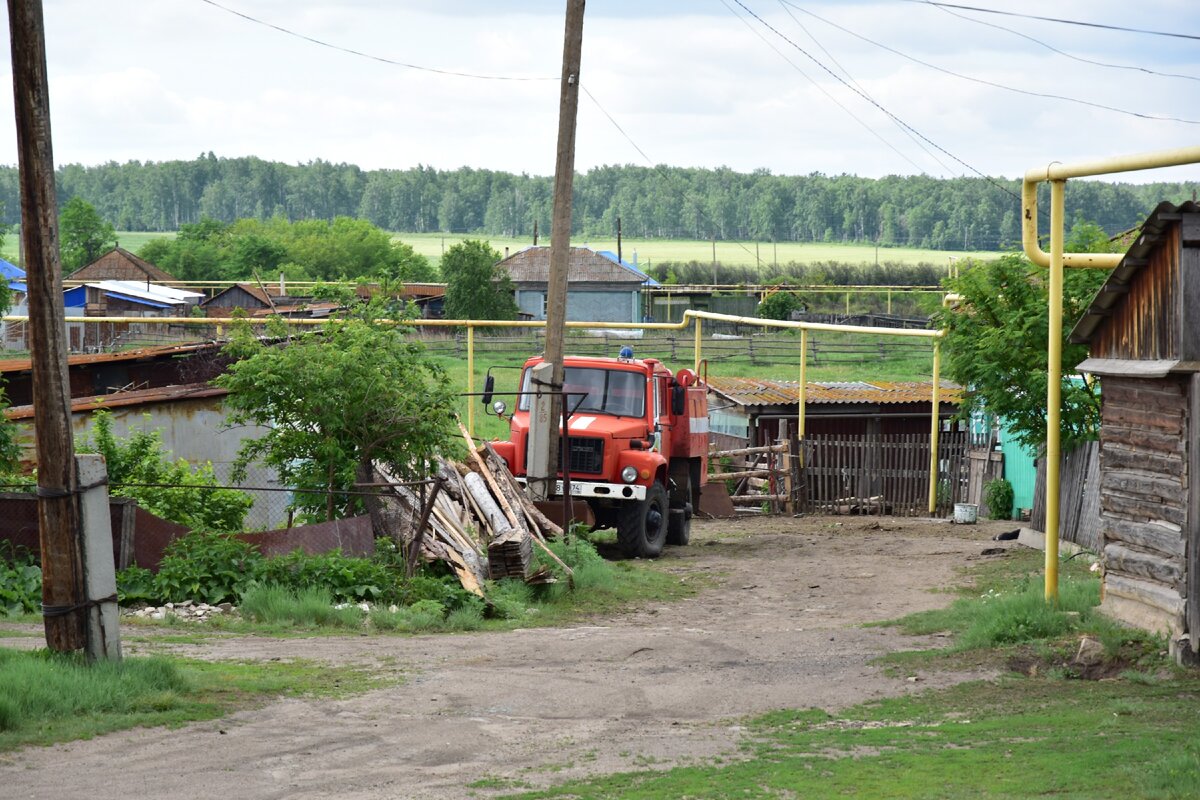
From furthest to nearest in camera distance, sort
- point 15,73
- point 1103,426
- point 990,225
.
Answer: point 990,225
point 1103,426
point 15,73

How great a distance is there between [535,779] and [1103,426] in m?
6.89

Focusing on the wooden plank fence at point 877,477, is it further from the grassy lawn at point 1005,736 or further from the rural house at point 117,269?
the rural house at point 117,269

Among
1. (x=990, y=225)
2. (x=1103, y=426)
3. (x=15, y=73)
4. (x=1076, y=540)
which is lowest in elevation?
(x=1076, y=540)

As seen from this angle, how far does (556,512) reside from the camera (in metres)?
18.6

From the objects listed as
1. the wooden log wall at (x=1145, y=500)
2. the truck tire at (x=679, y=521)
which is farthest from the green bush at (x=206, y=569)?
the truck tire at (x=679, y=521)

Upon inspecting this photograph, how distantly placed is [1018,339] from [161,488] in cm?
1089

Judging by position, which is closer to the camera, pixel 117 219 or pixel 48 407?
pixel 48 407

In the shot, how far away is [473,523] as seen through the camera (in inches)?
648

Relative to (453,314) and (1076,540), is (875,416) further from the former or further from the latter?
(453,314)

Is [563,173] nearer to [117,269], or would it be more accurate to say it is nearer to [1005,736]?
[1005,736]

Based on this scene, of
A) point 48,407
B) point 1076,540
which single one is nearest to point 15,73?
point 48,407

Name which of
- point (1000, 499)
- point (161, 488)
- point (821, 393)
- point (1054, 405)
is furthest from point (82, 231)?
point (1054, 405)

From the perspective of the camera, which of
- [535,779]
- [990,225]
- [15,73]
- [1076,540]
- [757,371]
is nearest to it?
[535,779]

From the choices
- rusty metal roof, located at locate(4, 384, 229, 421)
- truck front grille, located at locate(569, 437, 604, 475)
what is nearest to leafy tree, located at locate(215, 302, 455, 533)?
rusty metal roof, located at locate(4, 384, 229, 421)
